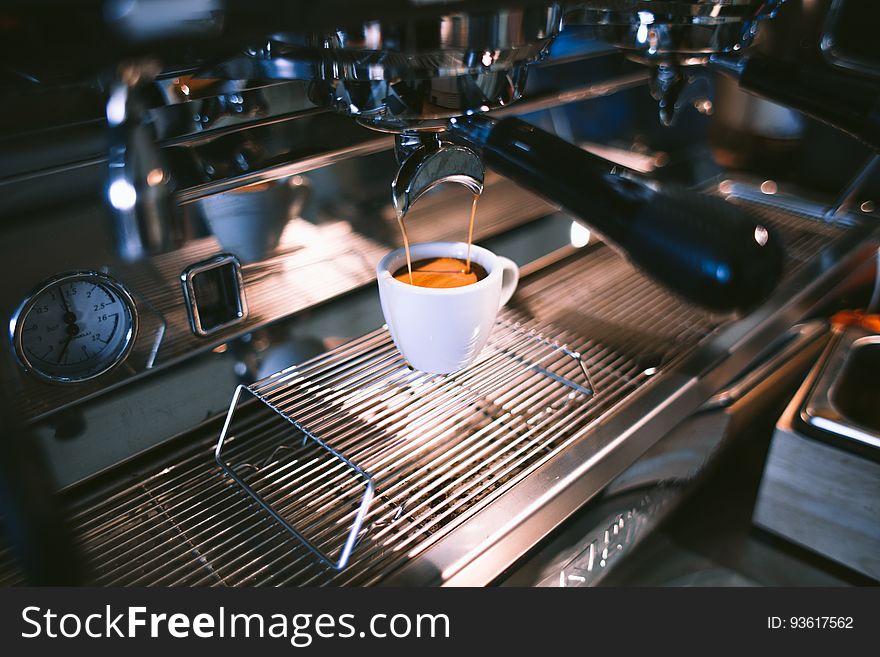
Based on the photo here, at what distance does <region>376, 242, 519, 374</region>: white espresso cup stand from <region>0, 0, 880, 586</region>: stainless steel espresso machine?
0.22 feet

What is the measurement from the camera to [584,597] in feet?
1.60

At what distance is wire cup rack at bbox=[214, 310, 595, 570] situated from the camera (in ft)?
1.64

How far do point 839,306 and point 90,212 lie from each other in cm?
83

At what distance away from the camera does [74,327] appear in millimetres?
495

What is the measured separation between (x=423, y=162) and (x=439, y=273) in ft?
0.44

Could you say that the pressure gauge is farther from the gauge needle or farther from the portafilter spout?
A: the portafilter spout

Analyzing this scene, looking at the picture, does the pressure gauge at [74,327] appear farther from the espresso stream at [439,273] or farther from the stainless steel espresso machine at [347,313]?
the espresso stream at [439,273]

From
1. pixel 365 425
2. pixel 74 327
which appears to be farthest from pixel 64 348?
pixel 365 425

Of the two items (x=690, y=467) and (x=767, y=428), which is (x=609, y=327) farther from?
(x=767, y=428)

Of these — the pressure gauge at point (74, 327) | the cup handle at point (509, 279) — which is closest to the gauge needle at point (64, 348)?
the pressure gauge at point (74, 327)

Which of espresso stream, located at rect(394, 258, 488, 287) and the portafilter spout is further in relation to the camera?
espresso stream, located at rect(394, 258, 488, 287)

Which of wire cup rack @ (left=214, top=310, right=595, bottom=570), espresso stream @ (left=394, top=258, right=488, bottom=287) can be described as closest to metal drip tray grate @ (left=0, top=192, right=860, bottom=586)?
wire cup rack @ (left=214, top=310, right=595, bottom=570)

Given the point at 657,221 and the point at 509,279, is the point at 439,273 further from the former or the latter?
the point at 657,221

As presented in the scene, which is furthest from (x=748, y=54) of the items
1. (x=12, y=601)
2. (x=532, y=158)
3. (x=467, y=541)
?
(x=12, y=601)
